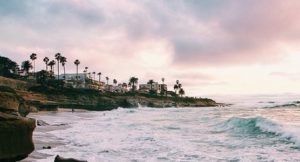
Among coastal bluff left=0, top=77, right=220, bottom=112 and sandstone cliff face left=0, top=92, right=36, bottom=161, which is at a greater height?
coastal bluff left=0, top=77, right=220, bottom=112

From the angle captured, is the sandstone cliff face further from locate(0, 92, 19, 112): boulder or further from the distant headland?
the distant headland

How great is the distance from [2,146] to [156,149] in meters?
10.2

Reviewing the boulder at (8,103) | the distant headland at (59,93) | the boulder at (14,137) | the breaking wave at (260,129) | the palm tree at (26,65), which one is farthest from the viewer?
the palm tree at (26,65)

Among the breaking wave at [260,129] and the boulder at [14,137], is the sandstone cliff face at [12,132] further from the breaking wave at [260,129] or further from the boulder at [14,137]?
the breaking wave at [260,129]

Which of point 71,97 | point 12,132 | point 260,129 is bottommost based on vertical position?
point 260,129

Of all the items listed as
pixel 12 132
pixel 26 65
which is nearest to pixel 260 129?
pixel 12 132

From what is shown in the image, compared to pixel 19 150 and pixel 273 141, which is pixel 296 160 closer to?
pixel 273 141

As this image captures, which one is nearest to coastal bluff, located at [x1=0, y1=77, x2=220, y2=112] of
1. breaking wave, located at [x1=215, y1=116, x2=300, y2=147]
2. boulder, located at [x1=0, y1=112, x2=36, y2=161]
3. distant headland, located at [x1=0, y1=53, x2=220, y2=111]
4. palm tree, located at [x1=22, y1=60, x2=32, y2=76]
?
distant headland, located at [x1=0, y1=53, x2=220, y2=111]

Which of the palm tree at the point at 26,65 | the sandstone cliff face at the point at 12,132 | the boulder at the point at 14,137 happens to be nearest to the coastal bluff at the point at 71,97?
the palm tree at the point at 26,65

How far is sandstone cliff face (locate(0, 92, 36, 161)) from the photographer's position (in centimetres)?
1447

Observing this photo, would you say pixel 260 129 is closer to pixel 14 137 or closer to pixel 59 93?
pixel 14 137

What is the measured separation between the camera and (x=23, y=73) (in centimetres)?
15900

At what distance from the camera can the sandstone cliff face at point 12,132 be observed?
14.5m

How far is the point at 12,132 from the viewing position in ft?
48.5
